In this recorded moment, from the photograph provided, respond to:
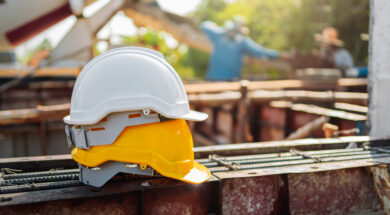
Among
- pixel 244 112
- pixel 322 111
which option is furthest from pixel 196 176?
pixel 244 112

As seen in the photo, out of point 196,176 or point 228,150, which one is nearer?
point 196,176

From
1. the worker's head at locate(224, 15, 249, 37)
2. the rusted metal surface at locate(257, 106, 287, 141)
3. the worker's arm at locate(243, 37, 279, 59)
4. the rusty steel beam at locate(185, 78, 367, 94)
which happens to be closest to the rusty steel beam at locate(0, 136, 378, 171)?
the rusted metal surface at locate(257, 106, 287, 141)

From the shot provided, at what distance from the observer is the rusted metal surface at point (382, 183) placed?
277 centimetres

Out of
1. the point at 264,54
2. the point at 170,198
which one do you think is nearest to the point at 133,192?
the point at 170,198

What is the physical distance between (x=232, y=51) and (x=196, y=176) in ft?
27.4

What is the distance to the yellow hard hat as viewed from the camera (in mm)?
2305

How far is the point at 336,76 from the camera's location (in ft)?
→ 27.5

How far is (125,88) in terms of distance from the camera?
2287 millimetres

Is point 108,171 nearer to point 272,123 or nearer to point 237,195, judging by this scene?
→ point 237,195

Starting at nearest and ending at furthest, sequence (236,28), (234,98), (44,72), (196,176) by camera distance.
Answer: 1. (196,176)
2. (234,98)
3. (44,72)
4. (236,28)

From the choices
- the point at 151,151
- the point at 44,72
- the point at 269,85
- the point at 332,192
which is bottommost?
the point at 332,192

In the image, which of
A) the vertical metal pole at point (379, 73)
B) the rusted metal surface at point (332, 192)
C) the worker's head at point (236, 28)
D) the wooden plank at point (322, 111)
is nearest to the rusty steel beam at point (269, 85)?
the wooden plank at point (322, 111)

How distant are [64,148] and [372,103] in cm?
696

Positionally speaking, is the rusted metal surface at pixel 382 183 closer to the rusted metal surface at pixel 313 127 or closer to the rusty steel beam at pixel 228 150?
the rusty steel beam at pixel 228 150
